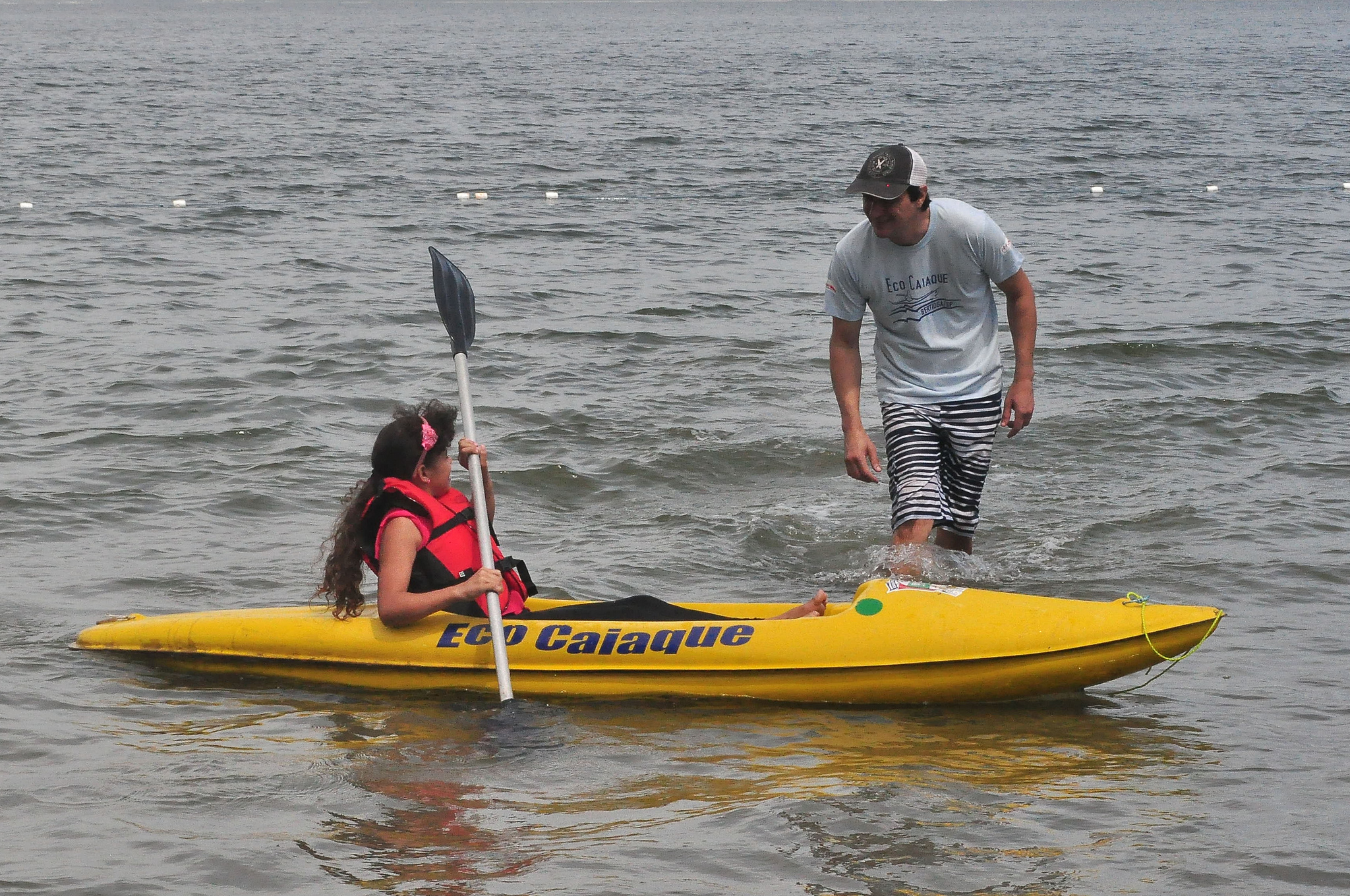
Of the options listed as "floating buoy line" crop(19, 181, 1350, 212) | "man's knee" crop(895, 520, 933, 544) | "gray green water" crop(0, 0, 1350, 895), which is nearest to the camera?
"gray green water" crop(0, 0, 1350, 895)

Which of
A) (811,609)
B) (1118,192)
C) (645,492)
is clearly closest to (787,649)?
(811,609)

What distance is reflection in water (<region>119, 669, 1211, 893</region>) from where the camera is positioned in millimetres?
4035

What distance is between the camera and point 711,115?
29.2 meters

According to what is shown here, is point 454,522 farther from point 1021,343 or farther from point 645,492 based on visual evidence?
point 645,492

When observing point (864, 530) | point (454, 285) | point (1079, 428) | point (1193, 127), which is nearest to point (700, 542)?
point (864, 530)

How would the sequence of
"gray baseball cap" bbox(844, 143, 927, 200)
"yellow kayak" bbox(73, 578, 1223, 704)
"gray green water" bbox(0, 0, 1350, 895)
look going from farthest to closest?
"gray baseball cap" bbox(844, 143, 927, 200) < "yellow kayak" bbox(73, 578, 1223, 704) < "gray green water" bbox(0, 0, 1350, 895)

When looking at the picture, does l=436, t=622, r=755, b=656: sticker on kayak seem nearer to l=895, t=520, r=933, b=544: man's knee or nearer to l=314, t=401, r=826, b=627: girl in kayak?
l=314, t=401, r=826, b=627: girl in kayak

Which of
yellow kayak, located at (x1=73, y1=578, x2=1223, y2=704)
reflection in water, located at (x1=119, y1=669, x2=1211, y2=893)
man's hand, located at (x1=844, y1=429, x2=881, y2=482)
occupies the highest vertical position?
man's hand, located at (x1=844, y1=429, x2=881, y2=482)

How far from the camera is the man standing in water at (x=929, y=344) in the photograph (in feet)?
17.9

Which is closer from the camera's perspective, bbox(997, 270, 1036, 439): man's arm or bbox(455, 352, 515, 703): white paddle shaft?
bbox(455, 352, 515, 703): white paddle shaft

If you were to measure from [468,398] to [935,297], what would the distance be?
176 cm

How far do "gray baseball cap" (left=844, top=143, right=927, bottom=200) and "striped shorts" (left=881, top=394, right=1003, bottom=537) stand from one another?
831 mm

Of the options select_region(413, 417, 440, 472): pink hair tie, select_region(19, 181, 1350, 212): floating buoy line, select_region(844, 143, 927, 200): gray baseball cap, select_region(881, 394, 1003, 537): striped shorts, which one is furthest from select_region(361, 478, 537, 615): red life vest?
select_region(19, 181, 1350, 212): floating buoy line

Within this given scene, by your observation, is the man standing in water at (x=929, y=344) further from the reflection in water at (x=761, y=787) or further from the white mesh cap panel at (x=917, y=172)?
the reflection in water at (x=761, y=787)
